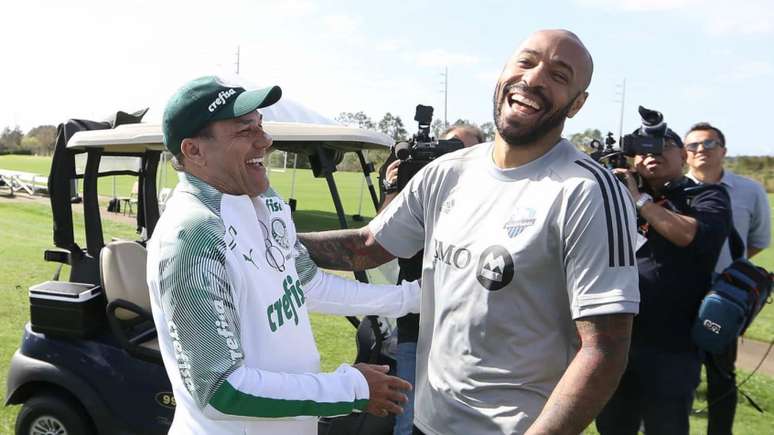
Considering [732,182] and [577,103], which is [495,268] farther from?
[732,182]

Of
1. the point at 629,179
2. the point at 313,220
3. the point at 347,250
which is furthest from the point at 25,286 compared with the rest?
the point at 313,220

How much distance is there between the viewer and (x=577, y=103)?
169 cm

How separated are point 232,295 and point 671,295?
7.27ft

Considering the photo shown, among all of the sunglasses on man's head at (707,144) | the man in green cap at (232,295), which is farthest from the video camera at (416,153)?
the sunglasses on man's head at (707,144)

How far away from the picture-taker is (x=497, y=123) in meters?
1.70

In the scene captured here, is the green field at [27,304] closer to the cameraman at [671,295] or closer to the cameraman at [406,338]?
the cameraman at [406,338]

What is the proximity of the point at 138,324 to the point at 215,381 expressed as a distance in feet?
7.86

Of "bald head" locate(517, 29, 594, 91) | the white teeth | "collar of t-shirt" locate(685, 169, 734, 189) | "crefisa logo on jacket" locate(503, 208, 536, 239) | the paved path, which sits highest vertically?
"bald head" locate(517, 29, 594, 91)

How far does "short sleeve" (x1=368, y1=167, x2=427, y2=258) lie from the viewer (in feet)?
6.48

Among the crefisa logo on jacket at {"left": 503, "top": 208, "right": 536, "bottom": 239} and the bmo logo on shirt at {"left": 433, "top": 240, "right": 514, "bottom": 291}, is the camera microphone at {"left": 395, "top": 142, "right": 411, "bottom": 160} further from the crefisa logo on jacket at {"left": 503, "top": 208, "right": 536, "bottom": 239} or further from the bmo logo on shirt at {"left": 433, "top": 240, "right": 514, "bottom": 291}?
the crefisa logo on jacket at {"left": 503, "top": 208, "right": 536, "bottom": 239}

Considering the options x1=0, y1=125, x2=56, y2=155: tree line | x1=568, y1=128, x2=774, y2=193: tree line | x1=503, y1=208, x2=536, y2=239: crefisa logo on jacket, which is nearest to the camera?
x1=503, y1=208, x2=536, y2=239: crefisa logo on jacket

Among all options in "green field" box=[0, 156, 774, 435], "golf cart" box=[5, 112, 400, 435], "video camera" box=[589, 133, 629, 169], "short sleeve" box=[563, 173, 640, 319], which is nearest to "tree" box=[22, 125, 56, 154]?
"green field" box=[0, 156, 774, 435]

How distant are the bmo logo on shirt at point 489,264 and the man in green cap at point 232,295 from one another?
0.34 meters

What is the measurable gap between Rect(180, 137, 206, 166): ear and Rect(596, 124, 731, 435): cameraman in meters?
2.12
